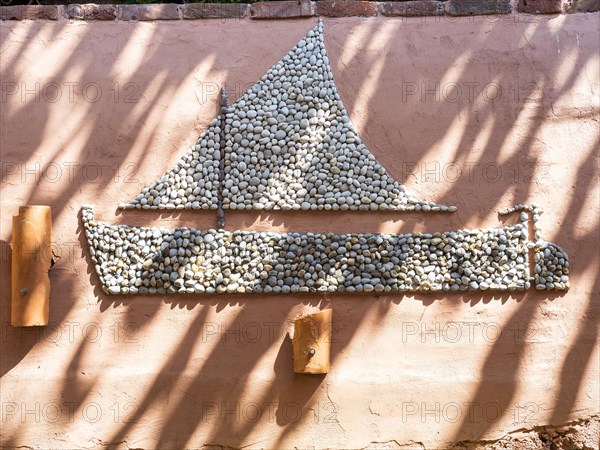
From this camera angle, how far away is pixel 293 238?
10.4 ft

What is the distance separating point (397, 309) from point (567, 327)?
2.91 ft

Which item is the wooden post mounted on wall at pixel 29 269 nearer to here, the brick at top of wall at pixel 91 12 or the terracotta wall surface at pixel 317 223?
the terracotta wall surface at pixel 317 223

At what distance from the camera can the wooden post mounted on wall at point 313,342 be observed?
3.02 metres

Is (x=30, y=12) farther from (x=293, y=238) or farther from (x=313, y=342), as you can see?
(x=313, y=342)

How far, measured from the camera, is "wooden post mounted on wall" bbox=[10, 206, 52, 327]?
3.02 metres

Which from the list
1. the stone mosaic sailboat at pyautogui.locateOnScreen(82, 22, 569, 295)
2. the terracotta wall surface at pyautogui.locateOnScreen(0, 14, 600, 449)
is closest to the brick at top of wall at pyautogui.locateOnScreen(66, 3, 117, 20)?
the terracotta wall surface at pyautogui.locateOnScreen(0, 14, 600, 449)

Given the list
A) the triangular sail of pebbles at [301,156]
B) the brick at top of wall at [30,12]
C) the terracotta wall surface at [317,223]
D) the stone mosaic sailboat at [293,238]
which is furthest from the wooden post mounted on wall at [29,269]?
the brick at top of wall at [30,12]

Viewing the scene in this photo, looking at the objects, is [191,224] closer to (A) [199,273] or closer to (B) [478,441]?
(A) [199,273]

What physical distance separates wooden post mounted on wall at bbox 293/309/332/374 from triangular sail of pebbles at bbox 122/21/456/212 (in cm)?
58

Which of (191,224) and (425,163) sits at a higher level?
(425,163)

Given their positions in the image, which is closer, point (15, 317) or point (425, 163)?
point (15, 317)

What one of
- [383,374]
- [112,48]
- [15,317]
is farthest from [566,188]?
[15,317]

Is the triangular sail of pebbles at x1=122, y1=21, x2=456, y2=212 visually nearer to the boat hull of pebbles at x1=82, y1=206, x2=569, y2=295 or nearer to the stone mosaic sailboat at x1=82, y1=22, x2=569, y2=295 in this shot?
the stone mosaic sailboat at x1=82, y1=22, x2=569, y2=295

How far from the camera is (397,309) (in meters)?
3.18
